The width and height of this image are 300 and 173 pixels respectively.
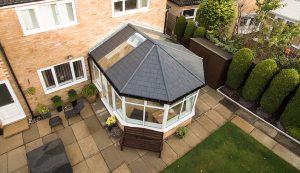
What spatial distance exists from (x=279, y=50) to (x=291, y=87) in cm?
591

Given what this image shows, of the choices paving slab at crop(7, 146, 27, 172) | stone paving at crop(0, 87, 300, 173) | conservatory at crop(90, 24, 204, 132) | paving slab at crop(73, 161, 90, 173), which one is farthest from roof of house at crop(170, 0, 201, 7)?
paving slab at crop(7, 146, 27, 172)

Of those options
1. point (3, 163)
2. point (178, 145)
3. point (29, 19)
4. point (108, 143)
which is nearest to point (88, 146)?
point (108, 143)

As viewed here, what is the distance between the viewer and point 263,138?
43.5 ft

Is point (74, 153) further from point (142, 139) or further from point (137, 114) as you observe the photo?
point (137, 114)

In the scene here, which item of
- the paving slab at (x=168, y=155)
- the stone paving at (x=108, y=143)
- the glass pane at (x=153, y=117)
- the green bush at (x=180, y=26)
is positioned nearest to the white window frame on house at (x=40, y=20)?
the stone paving at (x=108, y=143)

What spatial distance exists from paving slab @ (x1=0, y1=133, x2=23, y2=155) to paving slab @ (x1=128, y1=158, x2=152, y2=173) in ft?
21.4

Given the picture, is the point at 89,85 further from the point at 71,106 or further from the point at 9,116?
the point at 9,116

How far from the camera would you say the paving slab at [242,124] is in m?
13.8

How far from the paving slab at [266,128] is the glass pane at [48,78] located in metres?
13.3

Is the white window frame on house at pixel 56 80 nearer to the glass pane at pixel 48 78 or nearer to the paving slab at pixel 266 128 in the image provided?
the glass pane at pixel 48 78

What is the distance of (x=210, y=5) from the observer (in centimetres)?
1784

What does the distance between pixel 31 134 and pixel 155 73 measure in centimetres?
830

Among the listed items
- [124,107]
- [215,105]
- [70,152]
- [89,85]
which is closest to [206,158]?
[215,105]

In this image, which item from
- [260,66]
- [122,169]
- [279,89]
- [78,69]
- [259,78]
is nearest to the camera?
[122,169]
